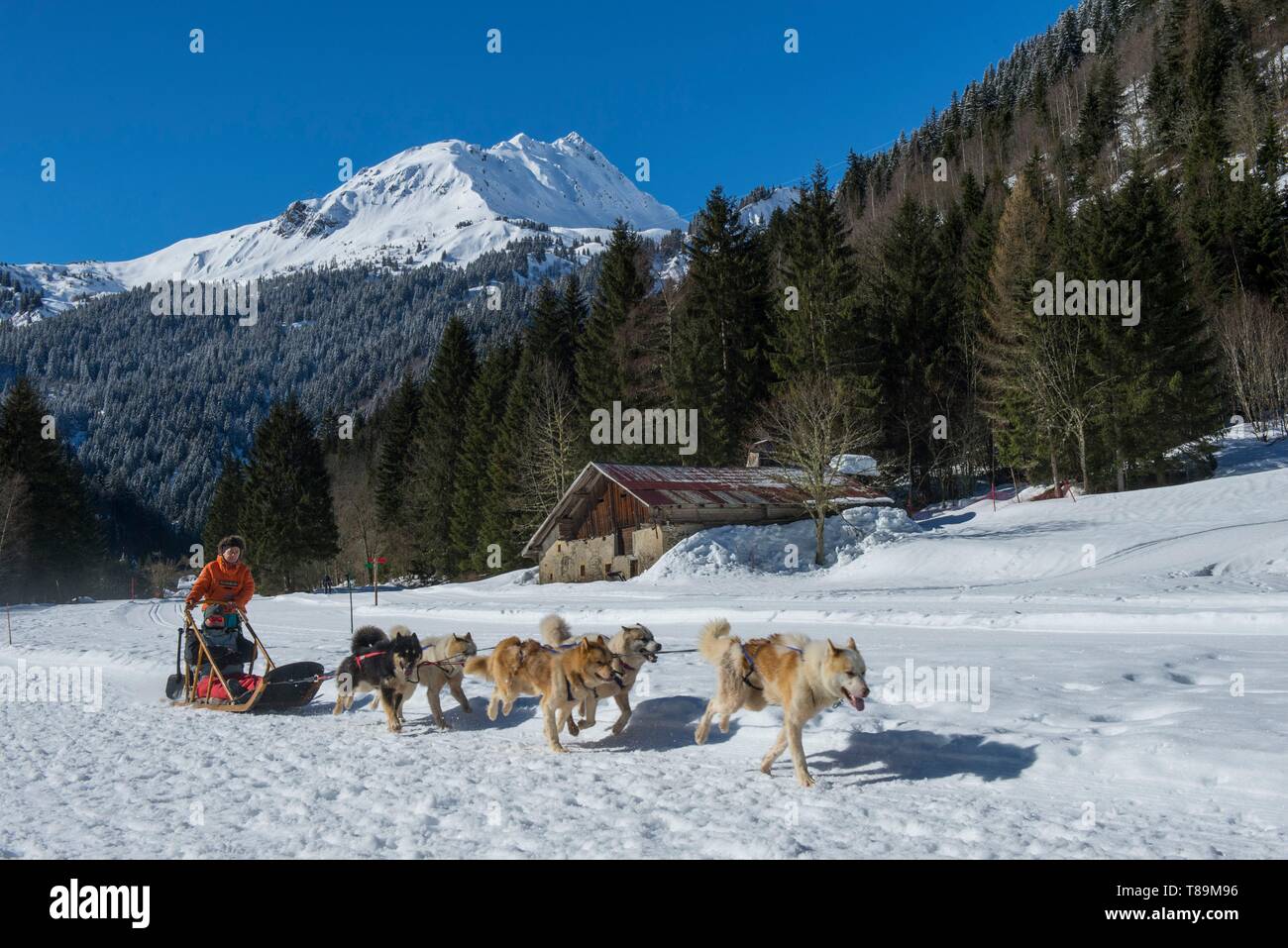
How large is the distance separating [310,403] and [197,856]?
210 metres

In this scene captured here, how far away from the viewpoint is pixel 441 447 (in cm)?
5862

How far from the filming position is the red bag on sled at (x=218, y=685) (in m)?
10.0

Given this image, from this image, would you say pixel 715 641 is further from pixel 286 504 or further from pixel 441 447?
pixel 286 504

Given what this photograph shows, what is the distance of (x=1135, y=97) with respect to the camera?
3531 inches

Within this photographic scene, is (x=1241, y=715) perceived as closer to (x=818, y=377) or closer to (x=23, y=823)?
(x=23, y=823)

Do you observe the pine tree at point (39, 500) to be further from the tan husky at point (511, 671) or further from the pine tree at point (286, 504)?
the tan husky at point (511, 671)

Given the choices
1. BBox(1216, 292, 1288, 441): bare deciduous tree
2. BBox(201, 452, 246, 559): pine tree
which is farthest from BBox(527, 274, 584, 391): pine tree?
BBox(1216, 292, 1288, 441): bare deciduous tree

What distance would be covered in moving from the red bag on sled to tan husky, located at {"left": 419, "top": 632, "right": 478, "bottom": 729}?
8.83 ft

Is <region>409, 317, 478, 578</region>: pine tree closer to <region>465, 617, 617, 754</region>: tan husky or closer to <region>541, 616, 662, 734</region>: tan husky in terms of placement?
<region>465, 617, 617, 754</region>: tan husky

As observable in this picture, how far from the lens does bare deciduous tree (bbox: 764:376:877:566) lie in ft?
100

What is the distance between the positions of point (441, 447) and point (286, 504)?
1384cm
